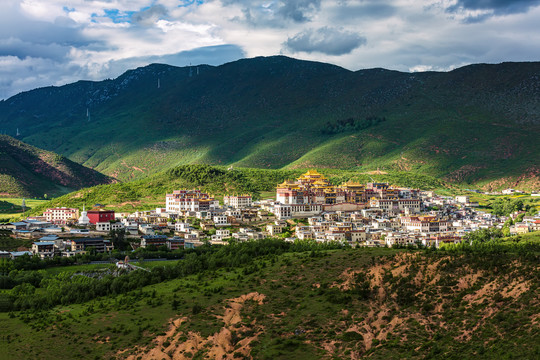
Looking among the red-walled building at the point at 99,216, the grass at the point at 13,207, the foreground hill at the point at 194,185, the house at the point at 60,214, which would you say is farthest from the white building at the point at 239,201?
the grass at the point at 13,207

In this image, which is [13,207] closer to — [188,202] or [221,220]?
[188,202]

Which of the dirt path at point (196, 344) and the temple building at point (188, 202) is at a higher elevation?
the temple building at point (188, 202)

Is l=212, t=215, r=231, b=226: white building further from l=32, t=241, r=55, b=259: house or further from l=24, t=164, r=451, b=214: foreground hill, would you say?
l=32, t=241, r=55, b=259: house

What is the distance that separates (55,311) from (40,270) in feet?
64.8

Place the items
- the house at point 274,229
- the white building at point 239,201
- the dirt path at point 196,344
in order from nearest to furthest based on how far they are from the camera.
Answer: the dirt path at point 196,344 < the house at point 274,229 < the white building at point 239,201

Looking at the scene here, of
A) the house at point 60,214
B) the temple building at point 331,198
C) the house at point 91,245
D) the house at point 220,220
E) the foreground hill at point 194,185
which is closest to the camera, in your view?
the house at point 91,245

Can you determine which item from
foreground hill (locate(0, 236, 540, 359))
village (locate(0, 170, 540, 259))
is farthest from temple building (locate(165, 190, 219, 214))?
foreground hill (locate(0, 236, 540, 359))

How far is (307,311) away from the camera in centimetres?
5428

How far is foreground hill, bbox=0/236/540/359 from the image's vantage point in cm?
4594

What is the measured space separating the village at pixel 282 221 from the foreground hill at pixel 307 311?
25984 mm

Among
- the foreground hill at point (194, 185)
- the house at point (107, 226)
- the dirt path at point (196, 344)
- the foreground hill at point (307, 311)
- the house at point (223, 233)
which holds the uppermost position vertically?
the foreground hill at point (194, 185)

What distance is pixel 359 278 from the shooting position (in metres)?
57.4

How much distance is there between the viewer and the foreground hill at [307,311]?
1809 inches

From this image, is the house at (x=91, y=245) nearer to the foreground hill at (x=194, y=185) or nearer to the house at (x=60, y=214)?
the house at (x=60, y=214)
